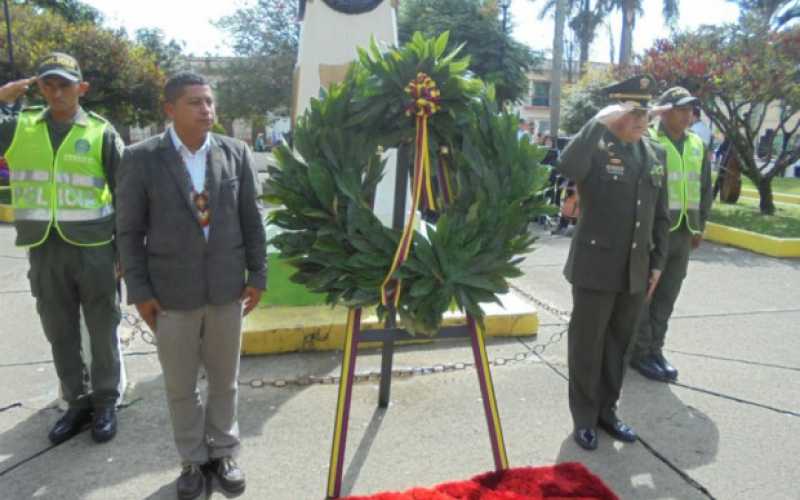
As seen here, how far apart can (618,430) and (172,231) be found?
8.48ft

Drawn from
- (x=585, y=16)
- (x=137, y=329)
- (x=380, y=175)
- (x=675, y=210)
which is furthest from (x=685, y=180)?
(x=585, y=16)

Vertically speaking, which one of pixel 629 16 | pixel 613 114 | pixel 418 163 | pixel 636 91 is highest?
pixel 629 16

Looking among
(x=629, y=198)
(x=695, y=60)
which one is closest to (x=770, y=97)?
(x=695, y=60)

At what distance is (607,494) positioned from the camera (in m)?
2.77

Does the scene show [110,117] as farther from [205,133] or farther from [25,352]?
[205,133]

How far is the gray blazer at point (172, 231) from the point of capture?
8.71 ft

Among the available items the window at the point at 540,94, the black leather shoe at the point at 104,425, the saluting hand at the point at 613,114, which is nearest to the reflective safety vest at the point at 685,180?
the saluting hand at the point at 613,114

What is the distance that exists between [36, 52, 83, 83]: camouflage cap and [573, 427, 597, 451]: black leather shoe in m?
3.28

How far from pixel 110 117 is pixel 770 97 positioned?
16.9 metres

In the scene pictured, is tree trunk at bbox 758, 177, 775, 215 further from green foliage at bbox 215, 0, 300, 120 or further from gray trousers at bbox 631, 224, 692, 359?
green foliage at bbox 215, 0, 300, 120

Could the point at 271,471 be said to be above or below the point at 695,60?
below

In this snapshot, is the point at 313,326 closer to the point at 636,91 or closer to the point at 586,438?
the point at 586,438

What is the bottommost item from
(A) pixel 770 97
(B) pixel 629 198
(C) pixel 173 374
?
(C) pixel 173 374

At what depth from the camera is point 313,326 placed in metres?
4.65
